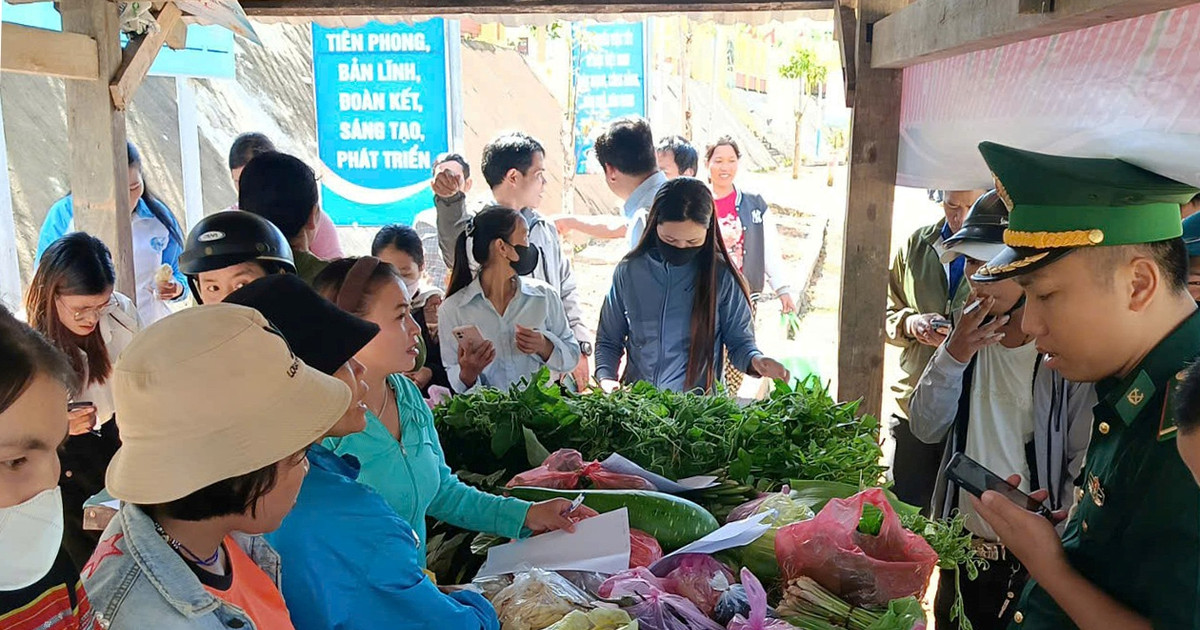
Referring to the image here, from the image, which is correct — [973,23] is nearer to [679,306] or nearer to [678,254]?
[678,254]

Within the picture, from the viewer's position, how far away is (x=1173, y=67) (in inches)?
68.1

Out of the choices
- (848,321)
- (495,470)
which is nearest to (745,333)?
(848,321)

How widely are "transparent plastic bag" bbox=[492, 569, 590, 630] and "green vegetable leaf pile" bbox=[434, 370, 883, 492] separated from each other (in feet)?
2.20

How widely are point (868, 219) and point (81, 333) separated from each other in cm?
307

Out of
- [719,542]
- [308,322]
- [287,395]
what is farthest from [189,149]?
[287,395]

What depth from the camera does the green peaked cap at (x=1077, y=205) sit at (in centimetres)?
158

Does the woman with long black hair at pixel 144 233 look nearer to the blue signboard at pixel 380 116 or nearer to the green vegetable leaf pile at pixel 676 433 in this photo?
the blue signboard at pixel 380 116

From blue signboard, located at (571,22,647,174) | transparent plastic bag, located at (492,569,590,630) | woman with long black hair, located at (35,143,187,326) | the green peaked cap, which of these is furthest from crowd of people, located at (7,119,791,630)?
blue signboard, located at (571,22,647,174)

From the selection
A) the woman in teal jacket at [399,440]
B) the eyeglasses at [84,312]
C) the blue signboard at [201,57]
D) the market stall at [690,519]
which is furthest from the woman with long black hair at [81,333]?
the blue signboard at [201,57]

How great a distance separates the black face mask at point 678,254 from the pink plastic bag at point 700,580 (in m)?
1.82

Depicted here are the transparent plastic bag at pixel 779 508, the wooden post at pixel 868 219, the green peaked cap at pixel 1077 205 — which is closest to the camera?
the green peaked cap at pixel 1077 205

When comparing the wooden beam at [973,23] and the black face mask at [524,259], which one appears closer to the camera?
the wooden beam at [973,23]

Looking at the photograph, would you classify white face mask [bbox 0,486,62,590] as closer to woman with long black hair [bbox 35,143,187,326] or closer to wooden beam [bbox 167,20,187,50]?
woman with long black hair [bbox 35,143,187,326]

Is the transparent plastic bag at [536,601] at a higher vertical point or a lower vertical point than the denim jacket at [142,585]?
lower
